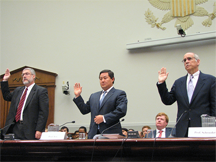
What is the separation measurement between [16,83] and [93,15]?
8.76ft

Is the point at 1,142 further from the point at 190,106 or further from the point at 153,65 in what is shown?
the point at 153,65

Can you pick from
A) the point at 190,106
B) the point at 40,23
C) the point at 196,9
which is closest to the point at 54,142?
the point at 190,106

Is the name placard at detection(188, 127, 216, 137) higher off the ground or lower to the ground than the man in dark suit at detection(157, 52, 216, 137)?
lower

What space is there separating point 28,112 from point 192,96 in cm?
170

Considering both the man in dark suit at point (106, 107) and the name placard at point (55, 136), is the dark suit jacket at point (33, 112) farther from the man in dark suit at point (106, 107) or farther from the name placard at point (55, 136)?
the name placard at point (55, 136)

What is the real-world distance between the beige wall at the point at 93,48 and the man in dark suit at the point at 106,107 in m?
3.42

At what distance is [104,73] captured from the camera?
2844mm

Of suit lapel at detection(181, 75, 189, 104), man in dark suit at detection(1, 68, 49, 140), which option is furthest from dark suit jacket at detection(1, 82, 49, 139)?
suit lapel at detection(181, 75, 189, 104)
